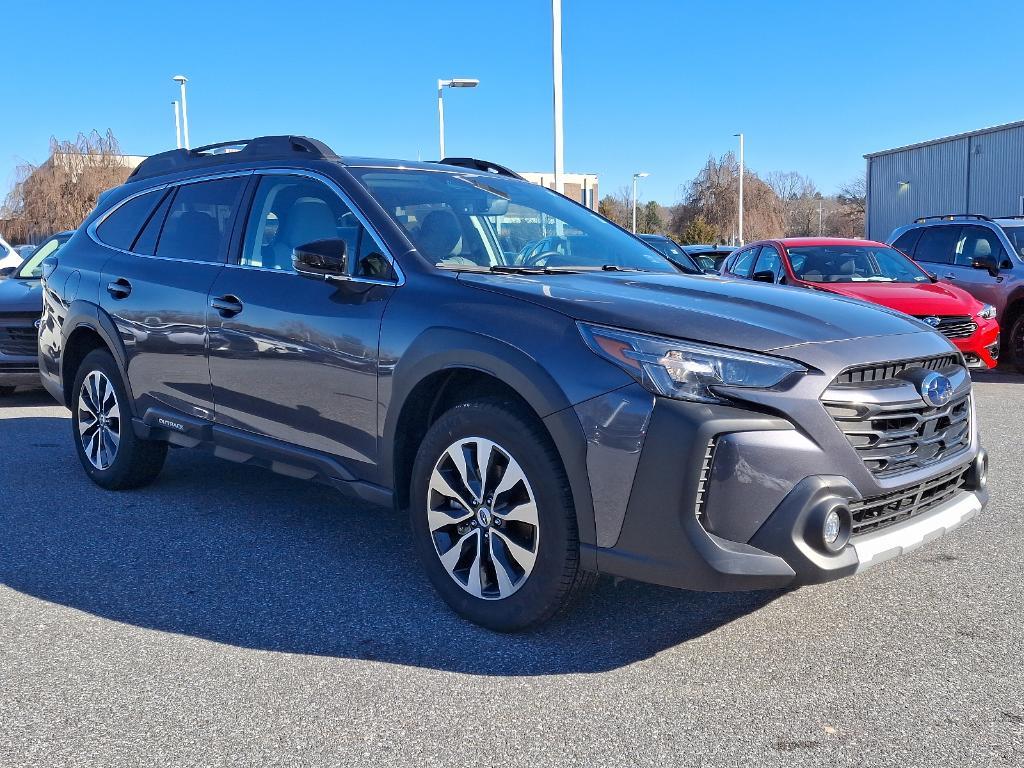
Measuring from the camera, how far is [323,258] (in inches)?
159

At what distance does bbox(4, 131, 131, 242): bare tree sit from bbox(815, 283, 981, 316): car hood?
4356 cm

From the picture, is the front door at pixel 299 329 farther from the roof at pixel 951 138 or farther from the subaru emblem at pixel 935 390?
the roof at pixel 951 138

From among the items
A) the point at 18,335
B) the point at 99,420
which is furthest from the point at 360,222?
the point at 18,335

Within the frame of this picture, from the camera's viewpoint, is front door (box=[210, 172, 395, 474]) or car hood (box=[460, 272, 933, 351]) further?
front door (box=[210, 172, 395, 474])

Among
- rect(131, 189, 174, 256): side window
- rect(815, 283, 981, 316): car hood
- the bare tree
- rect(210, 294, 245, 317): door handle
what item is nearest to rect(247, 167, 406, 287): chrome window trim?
rect(210, 294, 245, 317): door handle

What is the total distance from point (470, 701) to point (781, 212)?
2394 inches

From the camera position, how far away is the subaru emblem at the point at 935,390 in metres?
3.42

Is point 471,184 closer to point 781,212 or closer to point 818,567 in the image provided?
point 818,567

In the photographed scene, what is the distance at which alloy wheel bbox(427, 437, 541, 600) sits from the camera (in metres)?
3.47

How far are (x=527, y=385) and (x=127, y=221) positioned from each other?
346cm

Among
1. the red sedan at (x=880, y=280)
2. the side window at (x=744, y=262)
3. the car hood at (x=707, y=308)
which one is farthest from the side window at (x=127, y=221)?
the side window at (x=744, y=262)

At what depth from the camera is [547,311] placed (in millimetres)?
3434

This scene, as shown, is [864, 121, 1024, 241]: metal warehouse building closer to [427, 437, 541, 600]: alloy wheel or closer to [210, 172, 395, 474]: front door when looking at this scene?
[210, 172, 395, 474]: front door

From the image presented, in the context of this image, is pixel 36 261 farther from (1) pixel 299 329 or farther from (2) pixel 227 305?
(1) pixel 299 329
